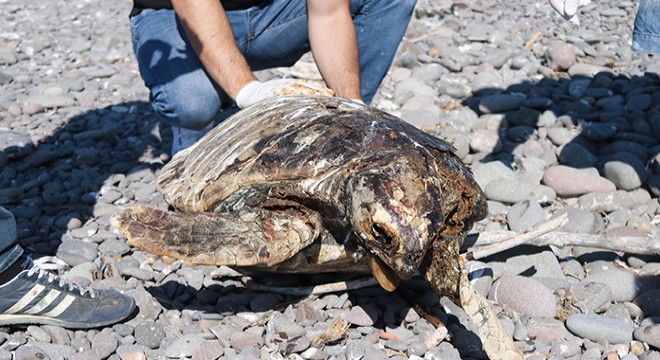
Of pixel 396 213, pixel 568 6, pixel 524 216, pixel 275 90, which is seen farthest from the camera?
pixel 568 6

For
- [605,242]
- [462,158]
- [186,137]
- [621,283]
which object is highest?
[186,137]

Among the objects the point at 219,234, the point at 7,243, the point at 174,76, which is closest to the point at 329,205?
the point at 219,234

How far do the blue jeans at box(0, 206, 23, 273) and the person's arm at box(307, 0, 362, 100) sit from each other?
1782mm

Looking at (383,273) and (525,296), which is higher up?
(383,273)

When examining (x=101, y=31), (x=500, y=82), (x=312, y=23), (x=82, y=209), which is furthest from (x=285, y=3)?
(x=101, y=31)

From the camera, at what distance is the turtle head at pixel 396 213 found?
2.54 m

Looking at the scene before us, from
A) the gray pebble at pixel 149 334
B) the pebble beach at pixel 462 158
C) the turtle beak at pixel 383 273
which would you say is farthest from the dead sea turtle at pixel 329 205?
the gray pebble at pixel 149 334

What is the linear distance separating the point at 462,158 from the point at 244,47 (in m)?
1.41

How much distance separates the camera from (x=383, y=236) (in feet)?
8.52

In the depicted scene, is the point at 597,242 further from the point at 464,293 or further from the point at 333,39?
the point at 333,39

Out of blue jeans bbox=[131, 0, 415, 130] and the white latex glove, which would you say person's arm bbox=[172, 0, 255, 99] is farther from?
the white latex glove

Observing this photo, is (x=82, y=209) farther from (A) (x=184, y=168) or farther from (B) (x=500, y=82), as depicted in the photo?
(B) (x=500, y=82)

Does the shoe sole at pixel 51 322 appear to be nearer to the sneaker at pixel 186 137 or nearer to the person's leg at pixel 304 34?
the sneaker at pixel 186 137

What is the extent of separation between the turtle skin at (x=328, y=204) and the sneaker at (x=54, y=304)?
48cm
